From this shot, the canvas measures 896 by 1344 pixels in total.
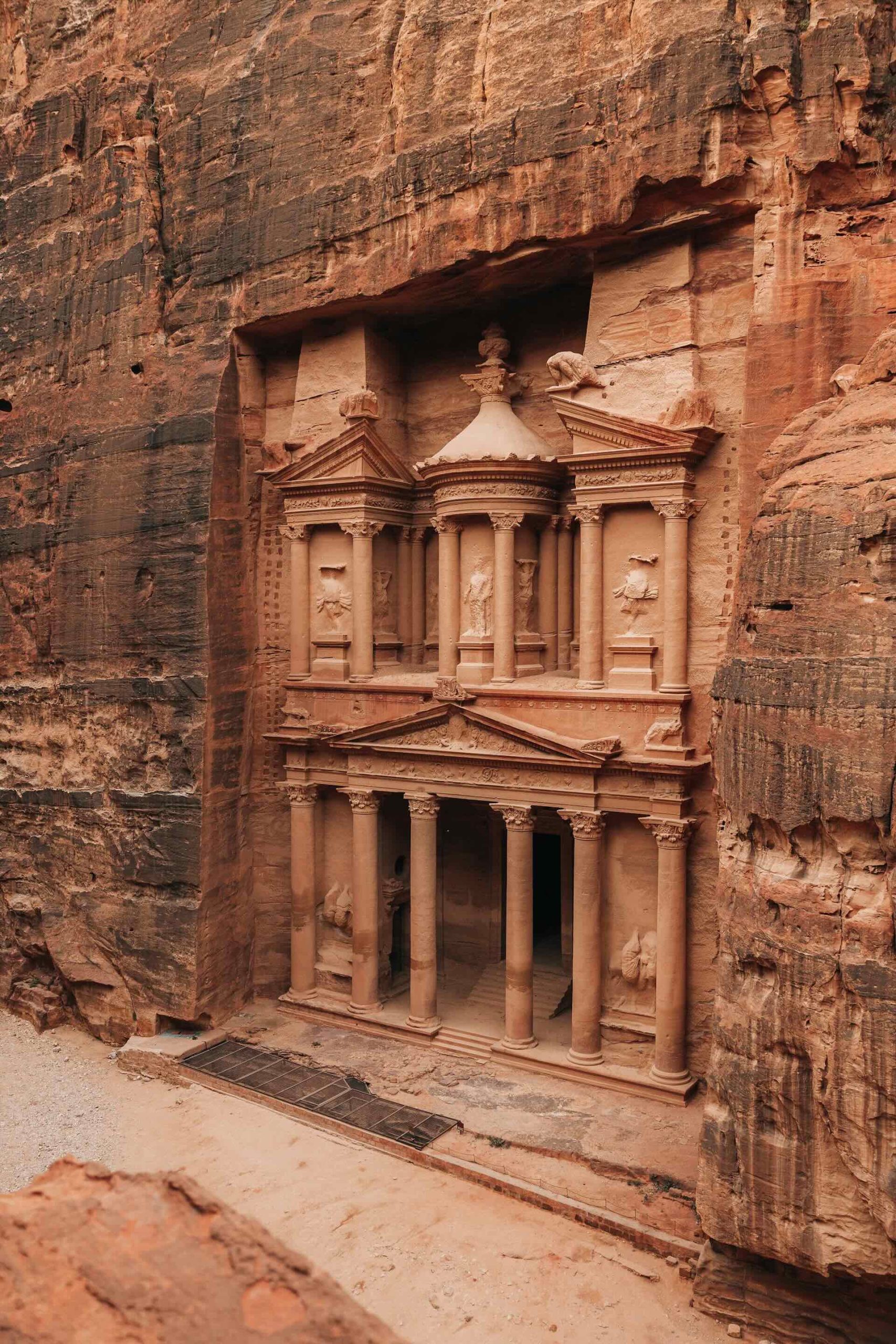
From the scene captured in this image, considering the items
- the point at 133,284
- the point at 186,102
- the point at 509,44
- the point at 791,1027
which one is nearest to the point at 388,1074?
the point at 791,1027

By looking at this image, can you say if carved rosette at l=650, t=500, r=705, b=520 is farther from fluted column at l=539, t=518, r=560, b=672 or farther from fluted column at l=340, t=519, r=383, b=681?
fluted column at l=340, t=519, r=383, b=681

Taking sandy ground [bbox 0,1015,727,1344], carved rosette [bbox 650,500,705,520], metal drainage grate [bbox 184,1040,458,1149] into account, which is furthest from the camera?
carved rosette [bbox 650,500,705,520]

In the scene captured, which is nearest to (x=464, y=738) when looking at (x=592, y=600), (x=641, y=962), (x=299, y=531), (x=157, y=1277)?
(x=592, y=600)

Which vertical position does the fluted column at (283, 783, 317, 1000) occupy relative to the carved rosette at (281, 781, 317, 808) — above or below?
below

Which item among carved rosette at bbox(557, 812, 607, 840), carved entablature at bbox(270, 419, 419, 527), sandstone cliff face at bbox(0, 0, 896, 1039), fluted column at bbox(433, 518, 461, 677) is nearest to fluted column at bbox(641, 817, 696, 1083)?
carved rosette at bbox(557, 812, 607, 840)

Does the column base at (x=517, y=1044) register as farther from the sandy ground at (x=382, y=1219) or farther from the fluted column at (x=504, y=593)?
the fluted column at (x=504, y=593)

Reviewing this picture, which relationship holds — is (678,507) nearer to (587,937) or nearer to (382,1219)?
(587,937)
